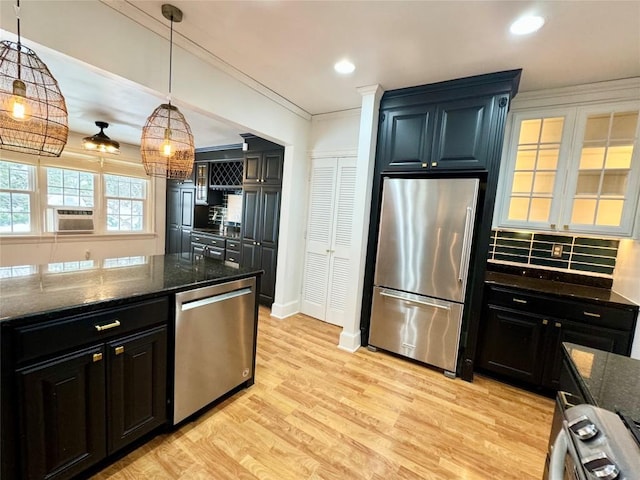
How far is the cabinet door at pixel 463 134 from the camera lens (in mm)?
2293

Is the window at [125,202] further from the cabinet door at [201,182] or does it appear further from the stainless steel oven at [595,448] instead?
the stainless steel oven at [595,448]

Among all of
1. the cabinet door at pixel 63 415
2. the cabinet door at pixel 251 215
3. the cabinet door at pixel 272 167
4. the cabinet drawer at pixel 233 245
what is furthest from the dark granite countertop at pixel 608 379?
the cabinet drawer at pixel 233 245

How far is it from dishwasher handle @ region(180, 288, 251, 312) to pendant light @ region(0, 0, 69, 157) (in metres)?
0.97

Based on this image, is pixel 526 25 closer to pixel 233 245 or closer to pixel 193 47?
pixel 193 47

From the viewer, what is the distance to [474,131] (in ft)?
7.66

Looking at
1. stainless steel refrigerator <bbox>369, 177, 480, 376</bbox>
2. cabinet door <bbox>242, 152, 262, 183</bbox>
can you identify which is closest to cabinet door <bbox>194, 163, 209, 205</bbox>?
cabinet door <bbox>242, 152, 262, 183</bbox>

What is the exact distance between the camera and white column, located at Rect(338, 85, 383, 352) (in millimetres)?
2709

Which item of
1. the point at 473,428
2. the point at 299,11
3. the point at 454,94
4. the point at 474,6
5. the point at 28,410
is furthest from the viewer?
the point at 454,94

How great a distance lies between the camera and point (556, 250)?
8.75 feet

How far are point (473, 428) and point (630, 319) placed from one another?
4.47 ft

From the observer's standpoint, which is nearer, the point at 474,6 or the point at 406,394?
the point at 474,6

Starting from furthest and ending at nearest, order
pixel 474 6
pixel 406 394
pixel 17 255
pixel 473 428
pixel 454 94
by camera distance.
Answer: pixel 17 255
pixel 454 94
pixel 406 394
pixel 473 428
pixel 474 6

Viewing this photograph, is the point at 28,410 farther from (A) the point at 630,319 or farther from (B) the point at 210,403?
(A) the point at 630,319

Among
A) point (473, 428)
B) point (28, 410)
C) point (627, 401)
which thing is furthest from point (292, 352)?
point (627, 401)
